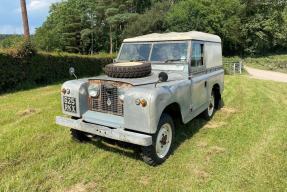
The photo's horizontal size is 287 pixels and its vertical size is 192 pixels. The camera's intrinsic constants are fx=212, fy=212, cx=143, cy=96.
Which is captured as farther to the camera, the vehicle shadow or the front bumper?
the vehicle shadow

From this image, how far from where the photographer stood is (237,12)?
1523 inches

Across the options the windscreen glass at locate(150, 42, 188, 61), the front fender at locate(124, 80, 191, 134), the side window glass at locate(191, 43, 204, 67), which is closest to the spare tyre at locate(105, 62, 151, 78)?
the front fender at locate(124, 80, 191, 134)

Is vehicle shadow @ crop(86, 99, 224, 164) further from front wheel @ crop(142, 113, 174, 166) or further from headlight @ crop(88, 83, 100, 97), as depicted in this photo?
headlight @ crop(88, 83, 100, 97)

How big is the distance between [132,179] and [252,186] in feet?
5.91

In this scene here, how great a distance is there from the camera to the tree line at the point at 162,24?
34.2 m

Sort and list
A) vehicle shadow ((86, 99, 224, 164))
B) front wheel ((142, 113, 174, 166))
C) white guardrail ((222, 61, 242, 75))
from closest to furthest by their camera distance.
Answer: front wheel ((142, 113, 174, 166)) < vehicle shadow ((86, 99, 224, 164)) < white guardrail ((222, 61, 242, 75))

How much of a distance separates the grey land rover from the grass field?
1.24ft

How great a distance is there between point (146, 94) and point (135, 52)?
234cm

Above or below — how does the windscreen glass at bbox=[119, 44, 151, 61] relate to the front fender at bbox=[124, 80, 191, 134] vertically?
above

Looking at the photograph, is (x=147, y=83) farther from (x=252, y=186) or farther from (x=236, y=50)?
(x=236, y=50)

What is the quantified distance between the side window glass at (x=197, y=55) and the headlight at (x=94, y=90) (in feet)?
7.16

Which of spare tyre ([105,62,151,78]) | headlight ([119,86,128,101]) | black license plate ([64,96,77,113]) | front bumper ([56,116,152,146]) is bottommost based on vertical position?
front bumper ([56,116,152,146])

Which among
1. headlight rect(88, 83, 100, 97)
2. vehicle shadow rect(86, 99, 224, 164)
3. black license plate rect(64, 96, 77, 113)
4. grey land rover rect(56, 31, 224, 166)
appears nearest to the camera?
grey land rover rect(56, 31, 224, 166)

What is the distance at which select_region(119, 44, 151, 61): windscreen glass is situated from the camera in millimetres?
5075
